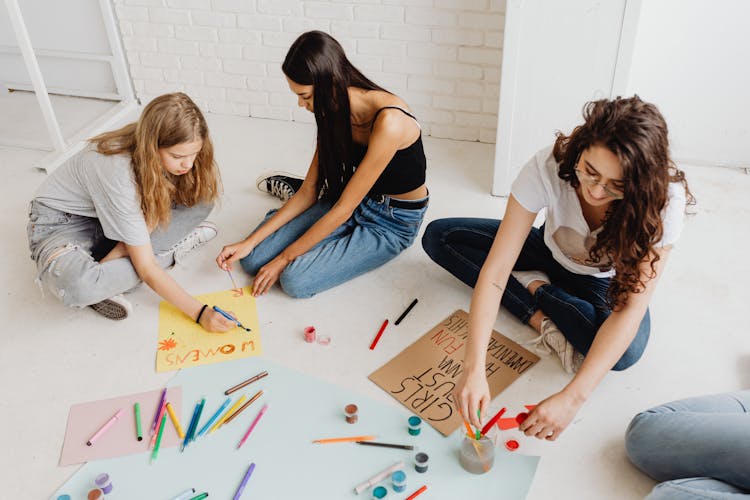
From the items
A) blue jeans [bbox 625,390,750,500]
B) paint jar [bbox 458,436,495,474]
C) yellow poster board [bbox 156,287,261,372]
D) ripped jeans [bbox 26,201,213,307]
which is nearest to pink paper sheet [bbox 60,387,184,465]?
yellow poster board [bbox 156,287,261,372]

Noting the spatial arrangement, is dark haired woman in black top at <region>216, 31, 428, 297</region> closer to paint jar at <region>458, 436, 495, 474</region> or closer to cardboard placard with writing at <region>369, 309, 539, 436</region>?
cardboard placard with writing at <region>369, 309, 539, 436</region>

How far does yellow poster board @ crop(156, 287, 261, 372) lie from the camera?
188 cm

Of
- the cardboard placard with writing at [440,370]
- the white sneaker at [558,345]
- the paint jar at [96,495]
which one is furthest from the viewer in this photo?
the white sneaker at [558,345]

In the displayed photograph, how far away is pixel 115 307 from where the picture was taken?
2021 mm

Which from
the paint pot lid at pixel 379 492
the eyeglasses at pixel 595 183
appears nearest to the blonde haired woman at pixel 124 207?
the paint pot lid at pixel 379 492

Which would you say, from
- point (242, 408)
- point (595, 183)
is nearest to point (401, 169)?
point (595, 183)

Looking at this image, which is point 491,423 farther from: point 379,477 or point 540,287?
point 540,287

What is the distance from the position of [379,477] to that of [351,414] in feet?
0.61

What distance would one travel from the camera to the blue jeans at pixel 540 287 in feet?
5.78

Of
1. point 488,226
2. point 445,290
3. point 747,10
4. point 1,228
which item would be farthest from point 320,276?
point 747,10

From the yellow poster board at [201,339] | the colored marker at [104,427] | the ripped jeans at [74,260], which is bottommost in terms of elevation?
the colored marker at [104,427]

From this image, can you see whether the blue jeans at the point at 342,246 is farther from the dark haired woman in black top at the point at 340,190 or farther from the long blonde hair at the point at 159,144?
the long blonde hair at the point at 159,144

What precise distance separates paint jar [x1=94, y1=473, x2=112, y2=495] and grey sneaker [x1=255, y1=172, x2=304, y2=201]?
4.19 feet

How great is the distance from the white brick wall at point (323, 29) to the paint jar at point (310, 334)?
1.40 meters
